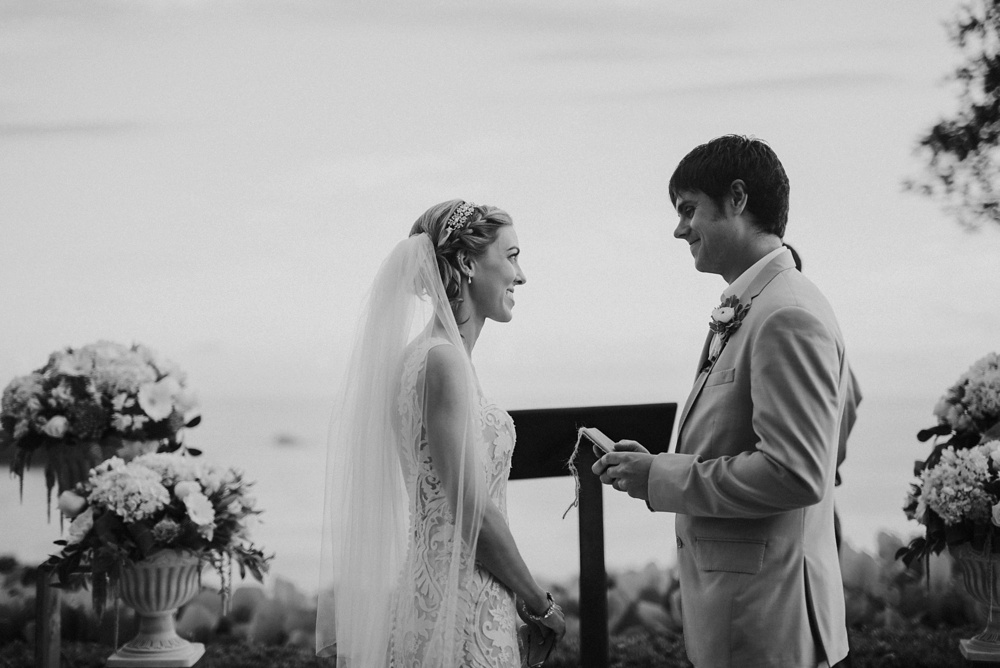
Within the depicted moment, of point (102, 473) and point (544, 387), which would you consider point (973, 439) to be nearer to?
point (544, 387)

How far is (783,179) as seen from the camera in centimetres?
187

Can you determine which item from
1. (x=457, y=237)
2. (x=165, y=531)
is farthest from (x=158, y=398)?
(x=457, y=237)

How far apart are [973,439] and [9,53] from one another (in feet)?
14.8

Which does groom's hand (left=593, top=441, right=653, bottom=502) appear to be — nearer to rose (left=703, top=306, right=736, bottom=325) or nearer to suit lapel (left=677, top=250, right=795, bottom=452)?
suit lapel (left=677, top=250, right=795, bottom=452)

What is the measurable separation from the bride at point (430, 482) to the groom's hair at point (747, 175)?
0.60 m

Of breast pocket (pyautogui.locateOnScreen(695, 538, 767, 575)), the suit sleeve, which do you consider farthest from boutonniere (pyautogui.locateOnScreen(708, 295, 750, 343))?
breast pocket (pyautogui.locateOnScreen(695, 538, 767, 575))

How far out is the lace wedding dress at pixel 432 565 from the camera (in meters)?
2.09

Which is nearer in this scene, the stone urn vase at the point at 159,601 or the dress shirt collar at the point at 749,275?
the dress shirt collar at the point at 749,275

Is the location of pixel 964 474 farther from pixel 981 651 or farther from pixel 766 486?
pixel 766 486

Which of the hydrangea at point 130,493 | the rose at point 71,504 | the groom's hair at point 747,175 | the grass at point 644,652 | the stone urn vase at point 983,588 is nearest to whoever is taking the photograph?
the groom's hair at point 747,175

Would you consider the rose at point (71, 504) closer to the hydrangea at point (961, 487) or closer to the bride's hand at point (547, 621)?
the bride's hand at point (547, 621)

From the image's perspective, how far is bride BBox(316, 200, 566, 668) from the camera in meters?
2.08

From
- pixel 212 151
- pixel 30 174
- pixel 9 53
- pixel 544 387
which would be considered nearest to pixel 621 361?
pixel 544 387

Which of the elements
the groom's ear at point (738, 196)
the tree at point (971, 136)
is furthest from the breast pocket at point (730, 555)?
the tree at point (971, 136)
